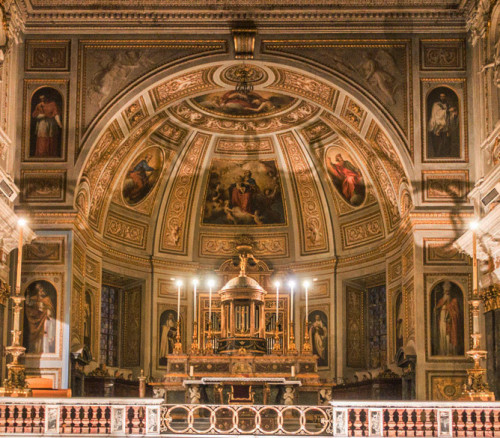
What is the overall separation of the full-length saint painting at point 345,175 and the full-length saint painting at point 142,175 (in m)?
4.53

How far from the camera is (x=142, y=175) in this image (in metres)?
26.5

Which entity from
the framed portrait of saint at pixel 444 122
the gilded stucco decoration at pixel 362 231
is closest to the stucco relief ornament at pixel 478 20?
the framed portrait of saint at pixel 444 122

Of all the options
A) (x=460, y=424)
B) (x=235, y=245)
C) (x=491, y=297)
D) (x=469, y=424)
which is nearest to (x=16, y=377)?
(x=460, y=424)

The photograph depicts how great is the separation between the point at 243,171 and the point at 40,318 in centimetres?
907

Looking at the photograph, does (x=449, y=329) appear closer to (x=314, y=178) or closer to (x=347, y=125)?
(x=347, y=125)

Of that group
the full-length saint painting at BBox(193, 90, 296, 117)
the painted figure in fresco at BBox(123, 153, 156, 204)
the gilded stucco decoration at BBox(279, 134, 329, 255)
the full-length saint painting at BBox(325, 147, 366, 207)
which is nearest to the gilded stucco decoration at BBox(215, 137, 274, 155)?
the gilded stucco decoration at BBox(279, 134, 329, 255)

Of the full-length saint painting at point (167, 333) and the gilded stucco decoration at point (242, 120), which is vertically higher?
the gilded stucco decoration at point (242, 120)

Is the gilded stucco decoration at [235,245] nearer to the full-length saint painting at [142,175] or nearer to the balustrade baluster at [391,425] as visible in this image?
the full-length saint painting at [142,175]

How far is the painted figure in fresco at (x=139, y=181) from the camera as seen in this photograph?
2612cm

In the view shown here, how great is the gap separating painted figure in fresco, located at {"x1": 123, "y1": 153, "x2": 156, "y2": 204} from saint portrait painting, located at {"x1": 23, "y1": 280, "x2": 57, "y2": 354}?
5.67 metres

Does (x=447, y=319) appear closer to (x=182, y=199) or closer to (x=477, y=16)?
(x=477, y=16)

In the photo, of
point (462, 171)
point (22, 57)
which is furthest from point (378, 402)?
point (22, 57)

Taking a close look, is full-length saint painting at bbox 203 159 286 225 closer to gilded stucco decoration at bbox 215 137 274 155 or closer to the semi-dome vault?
the semi-dome vault

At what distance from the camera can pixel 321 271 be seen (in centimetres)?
2730
